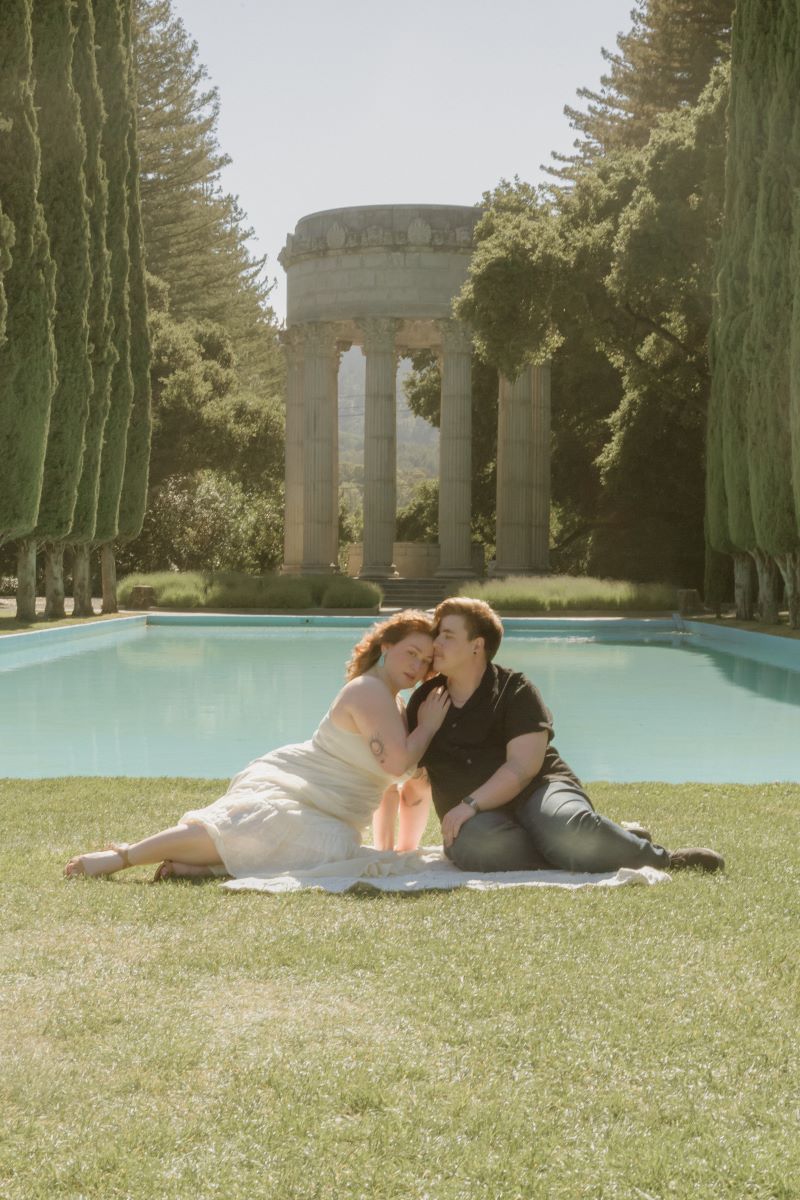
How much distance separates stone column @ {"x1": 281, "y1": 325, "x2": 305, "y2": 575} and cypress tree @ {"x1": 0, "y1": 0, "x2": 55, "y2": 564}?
64.5 feet

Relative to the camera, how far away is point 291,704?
1620 cm

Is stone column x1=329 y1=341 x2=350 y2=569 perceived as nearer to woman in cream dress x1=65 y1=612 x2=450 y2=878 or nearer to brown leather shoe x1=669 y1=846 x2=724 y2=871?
woman in cream dress x1=65 y1=612 x2=450 y2=878

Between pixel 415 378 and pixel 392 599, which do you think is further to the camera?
pixel 415 378

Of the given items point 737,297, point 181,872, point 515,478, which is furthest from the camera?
point 515,478

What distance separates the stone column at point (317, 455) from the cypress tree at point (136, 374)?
9.50 meters

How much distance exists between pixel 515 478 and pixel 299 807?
A: 3490cm

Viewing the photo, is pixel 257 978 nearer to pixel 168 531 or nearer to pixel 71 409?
pixel 71 409

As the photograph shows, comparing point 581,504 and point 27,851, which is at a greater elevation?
point 581,504

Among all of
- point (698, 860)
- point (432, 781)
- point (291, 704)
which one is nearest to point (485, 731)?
point (432, 781)

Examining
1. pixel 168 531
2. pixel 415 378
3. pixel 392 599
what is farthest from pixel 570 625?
pixel 415 378

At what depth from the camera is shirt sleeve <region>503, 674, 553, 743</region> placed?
6.96 metres

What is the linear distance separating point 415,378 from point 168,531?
40.3ft

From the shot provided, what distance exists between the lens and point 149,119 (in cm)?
5388

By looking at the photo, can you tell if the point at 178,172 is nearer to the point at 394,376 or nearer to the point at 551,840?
the point at 394,376
